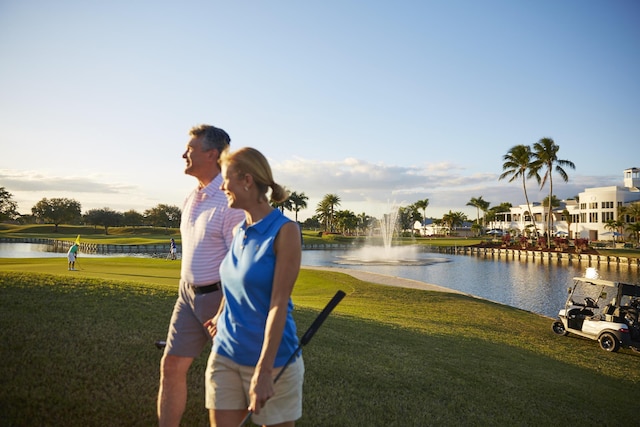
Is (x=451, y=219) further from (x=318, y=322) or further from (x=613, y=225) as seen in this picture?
(x=318, y=322)

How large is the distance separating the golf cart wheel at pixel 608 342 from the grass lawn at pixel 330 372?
158 cm

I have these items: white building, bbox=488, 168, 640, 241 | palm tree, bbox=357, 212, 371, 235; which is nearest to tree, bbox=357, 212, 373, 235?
palm tree, bbox=357, 212, 371, 235

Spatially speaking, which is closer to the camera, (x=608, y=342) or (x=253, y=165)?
(x=253, y=165)

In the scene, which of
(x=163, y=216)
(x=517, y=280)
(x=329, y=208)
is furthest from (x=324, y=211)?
(x=517, y=280)

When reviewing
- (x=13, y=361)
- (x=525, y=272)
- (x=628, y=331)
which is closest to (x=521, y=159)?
(x=525, y=272)

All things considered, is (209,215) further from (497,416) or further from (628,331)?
(628,331)

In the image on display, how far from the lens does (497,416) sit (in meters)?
6.15

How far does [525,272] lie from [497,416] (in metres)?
41.6

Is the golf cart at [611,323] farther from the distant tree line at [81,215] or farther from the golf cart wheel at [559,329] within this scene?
the distant tree line at [81,215]

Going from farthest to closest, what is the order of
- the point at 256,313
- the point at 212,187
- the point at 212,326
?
the point at 212,187 < the point at 212,326 < the point at 256,313

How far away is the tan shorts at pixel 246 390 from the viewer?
2.69 meters

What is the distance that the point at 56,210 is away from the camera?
124 metres

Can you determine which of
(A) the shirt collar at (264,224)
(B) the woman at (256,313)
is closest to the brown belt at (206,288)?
(B) the woman at (256,313)

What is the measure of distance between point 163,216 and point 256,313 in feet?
463
